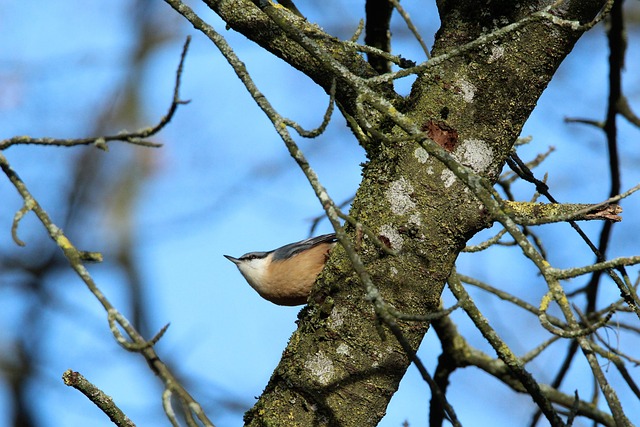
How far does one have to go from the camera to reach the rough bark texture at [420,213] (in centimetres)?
185

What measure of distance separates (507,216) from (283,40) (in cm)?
87

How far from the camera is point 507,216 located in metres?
1.50

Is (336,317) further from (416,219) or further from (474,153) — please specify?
(474,153)

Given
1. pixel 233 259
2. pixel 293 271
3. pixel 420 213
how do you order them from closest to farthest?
1. pixel 420 213
2. pixel 293 271
3. pixel 233 259

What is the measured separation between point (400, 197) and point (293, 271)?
1.43 metres

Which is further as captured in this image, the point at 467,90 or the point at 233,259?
the point at 233,259

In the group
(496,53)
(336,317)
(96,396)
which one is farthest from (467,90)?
(96,396)

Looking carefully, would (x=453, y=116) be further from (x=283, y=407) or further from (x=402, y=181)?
(x=283, y=407)

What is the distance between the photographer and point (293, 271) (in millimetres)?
3225

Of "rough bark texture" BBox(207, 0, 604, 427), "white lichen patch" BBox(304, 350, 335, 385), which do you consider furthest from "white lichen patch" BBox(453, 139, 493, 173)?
"white lichen patch" BBox(304, 350, 335, 385)

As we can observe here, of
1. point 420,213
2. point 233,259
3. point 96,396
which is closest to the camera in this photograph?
point 96,396

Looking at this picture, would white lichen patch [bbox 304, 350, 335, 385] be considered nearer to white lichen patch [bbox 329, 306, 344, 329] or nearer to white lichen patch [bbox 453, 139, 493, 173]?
white lichen patch [bbox 329, 306, 344, 329]

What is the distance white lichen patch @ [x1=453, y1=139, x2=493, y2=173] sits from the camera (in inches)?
73.0

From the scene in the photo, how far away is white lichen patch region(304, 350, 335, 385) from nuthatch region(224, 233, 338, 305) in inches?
44.6
